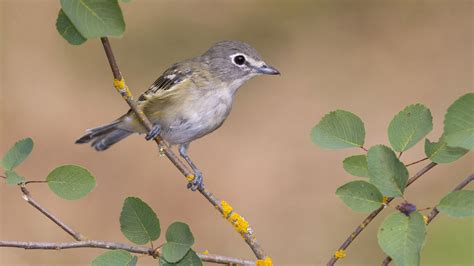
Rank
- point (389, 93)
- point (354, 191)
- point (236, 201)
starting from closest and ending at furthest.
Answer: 1. point (354, 191)
2. point (236, 201)
3. point (389, 93)

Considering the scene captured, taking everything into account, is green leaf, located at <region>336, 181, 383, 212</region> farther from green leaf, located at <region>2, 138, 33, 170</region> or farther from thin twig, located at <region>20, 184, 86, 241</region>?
green leaf, located at <region>2, 138, 33, 170</region>

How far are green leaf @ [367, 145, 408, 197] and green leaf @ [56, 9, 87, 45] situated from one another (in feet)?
3.57

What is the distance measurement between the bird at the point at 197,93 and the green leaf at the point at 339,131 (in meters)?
2.55

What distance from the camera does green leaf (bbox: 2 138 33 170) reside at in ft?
9.42

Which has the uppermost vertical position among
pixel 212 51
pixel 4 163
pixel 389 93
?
pixel 212 51

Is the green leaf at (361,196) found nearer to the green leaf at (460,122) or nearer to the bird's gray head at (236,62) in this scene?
the green leaf at (460,122)

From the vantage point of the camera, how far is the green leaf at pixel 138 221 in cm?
271

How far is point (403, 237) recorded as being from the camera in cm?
219

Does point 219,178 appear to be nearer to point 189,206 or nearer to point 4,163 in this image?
point 189,206

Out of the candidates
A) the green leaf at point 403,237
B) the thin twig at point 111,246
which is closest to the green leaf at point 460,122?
the green leaf at point 403,237

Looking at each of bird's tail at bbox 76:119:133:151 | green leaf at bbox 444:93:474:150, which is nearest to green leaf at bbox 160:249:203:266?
green leaf at bbox 444:93:474:150

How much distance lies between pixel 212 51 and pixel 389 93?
362 inches

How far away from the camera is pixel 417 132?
8.29 ft

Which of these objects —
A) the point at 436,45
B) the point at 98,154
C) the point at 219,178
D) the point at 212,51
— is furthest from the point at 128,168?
the point at 436,45
